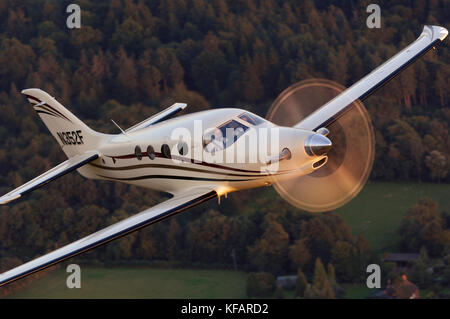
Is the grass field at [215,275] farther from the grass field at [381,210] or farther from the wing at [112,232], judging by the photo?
the wing at [112,232]

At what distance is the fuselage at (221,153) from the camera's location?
3145 cm

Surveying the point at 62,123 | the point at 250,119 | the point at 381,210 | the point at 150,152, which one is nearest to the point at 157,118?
the point at 62,123

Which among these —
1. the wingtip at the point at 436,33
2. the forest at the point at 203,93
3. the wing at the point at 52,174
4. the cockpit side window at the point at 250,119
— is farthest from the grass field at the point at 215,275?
the cockpit side window at the point at 250,119

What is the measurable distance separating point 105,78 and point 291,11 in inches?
1322

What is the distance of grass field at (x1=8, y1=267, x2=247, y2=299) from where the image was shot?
87.2 metres

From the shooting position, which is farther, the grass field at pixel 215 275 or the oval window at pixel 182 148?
the grass field at pixel 215 275

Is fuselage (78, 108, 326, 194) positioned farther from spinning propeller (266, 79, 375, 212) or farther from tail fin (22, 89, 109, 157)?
tail fin (22, 89, 109, 157)

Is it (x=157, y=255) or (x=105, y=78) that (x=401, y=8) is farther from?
(x=157, y=255)

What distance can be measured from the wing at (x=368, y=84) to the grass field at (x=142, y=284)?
2037 inches

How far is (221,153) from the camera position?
32.0 metres

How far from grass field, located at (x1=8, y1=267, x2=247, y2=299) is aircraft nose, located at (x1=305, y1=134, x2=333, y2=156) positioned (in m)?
57.6

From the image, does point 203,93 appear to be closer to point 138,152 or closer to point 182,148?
point 138,152

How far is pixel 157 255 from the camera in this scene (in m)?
93.1

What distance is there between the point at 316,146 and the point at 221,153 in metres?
3.90
